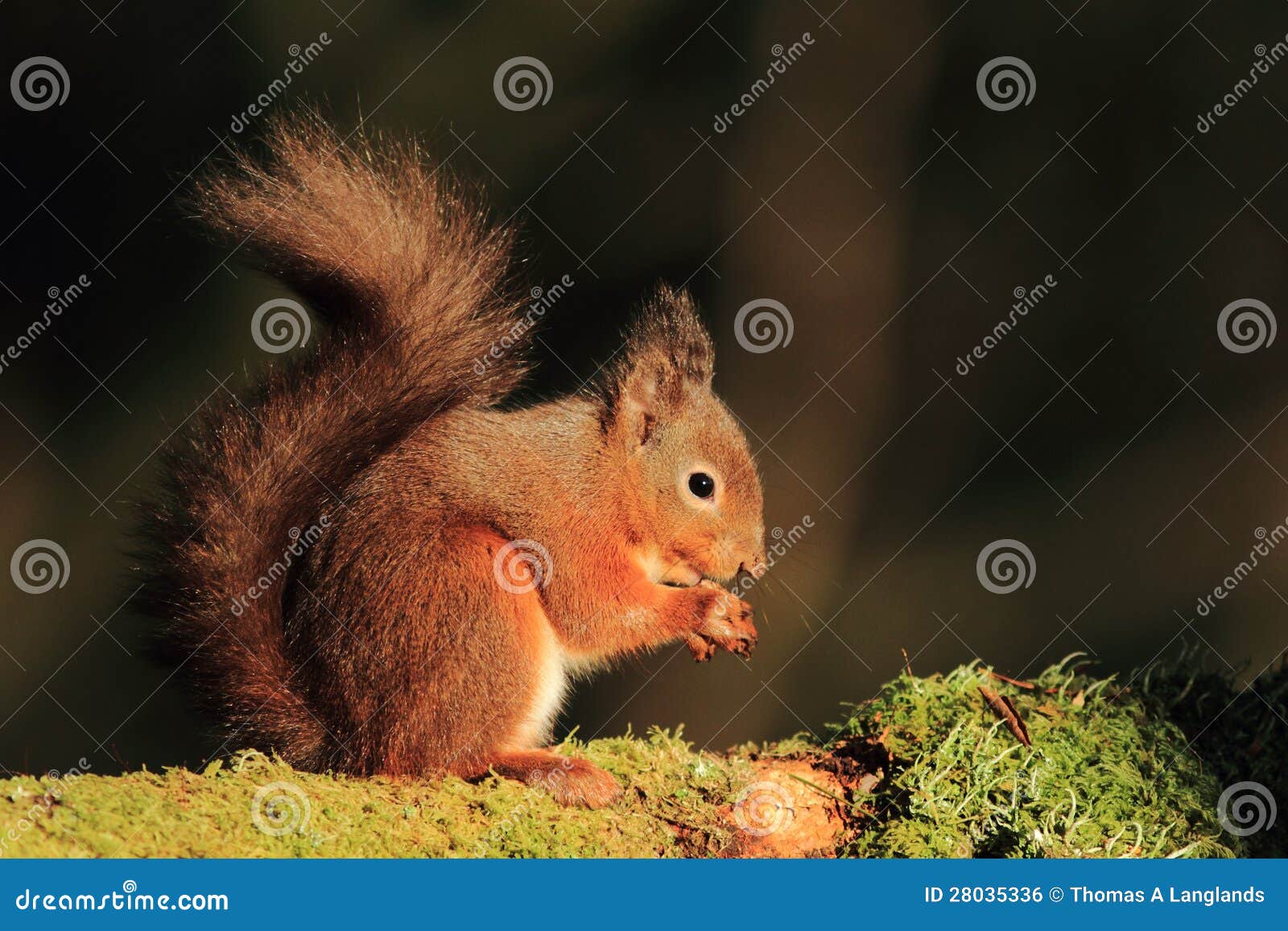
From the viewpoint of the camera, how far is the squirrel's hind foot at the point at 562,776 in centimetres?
292

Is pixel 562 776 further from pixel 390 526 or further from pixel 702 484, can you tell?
pixel 702 484

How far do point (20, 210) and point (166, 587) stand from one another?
5.60 m

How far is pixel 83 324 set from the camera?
27.3 feet

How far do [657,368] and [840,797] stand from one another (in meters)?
1.54

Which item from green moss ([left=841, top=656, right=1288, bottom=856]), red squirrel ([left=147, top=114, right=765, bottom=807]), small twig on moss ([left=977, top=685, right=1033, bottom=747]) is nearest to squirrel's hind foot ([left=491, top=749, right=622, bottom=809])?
red squirrel ([left=147, top=114, right=765, bottom=807])

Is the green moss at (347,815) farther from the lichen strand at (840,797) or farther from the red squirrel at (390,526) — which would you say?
the red squirrel at (390,526)

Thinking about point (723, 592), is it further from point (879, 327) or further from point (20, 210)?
point (20, 210)

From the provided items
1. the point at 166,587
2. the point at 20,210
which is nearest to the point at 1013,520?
the point at 166,587

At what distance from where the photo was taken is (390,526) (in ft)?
10.5

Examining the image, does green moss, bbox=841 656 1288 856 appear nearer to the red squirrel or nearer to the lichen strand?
the lichen strand

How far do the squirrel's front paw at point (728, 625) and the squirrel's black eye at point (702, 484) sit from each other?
37 cm

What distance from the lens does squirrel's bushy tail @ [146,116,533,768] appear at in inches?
125

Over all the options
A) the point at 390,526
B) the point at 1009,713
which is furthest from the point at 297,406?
the point at 1009,713

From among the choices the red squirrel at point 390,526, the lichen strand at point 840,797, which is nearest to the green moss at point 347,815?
the lichen strand at point 840,797
